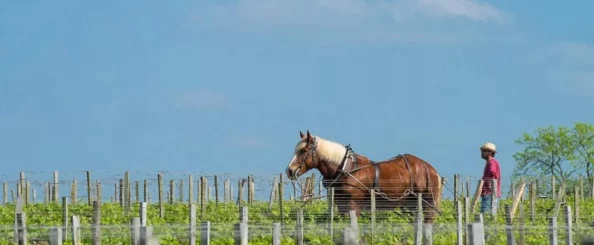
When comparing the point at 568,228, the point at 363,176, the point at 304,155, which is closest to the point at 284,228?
the point at 304,155

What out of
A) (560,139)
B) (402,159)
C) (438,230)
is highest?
(560,139)

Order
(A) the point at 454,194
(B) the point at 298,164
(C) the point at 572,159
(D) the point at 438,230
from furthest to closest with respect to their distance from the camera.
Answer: (C) the point at 572,159 < (A) the point at 454,194 < (B) the point at 298,164 < (D) the point at 438,230

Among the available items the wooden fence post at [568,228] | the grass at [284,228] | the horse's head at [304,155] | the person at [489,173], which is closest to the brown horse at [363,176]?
the horse's head at [304,155]

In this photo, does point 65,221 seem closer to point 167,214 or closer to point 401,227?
point 167,214

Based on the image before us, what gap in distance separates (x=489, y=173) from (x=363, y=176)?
237cm

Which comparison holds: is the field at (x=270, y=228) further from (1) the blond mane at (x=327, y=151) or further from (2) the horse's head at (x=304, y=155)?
(1) the blond mane at (x=327, y=151)

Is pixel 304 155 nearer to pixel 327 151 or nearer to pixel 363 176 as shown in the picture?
pixel 327 151

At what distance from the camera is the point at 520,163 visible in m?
58.5

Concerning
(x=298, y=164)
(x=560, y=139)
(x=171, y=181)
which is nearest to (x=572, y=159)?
(x=560, y=139)

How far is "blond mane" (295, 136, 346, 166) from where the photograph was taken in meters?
20.2

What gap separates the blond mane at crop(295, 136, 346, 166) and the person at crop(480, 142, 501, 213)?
2632mm

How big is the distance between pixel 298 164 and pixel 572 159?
39895mm

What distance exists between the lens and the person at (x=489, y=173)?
68.0ft

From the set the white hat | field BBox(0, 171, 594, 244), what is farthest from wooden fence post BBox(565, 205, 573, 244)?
the white hat
